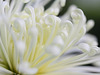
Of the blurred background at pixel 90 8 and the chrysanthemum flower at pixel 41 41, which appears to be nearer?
the chrysanthemum flower at pixel 41 41

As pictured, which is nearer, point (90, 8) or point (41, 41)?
point (41, 41)

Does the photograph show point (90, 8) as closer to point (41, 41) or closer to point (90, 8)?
point (90, 8)

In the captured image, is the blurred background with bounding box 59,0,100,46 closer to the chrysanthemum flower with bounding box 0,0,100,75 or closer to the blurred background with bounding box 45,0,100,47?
the blurred background with bounding box 45,0,100,47

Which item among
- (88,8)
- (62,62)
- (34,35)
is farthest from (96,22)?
(34,35)

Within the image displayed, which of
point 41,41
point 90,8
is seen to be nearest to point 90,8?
point 90,8

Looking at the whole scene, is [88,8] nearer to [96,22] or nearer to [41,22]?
[96,22]

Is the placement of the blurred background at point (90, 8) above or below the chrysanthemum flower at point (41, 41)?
above

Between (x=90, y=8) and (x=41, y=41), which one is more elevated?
(x=90, y=8)

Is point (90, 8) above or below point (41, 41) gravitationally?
above

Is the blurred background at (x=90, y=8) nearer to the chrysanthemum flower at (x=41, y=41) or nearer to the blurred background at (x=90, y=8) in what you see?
the blurred background at (x=90, y=8)

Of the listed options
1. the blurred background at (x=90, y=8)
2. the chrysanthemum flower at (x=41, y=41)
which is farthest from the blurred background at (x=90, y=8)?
the chrysanthemum flower at (x=41, y=41)

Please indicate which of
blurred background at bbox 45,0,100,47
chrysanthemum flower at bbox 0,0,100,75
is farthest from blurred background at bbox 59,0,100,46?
chrysanthemum flower at bbox 0,0,100,75
